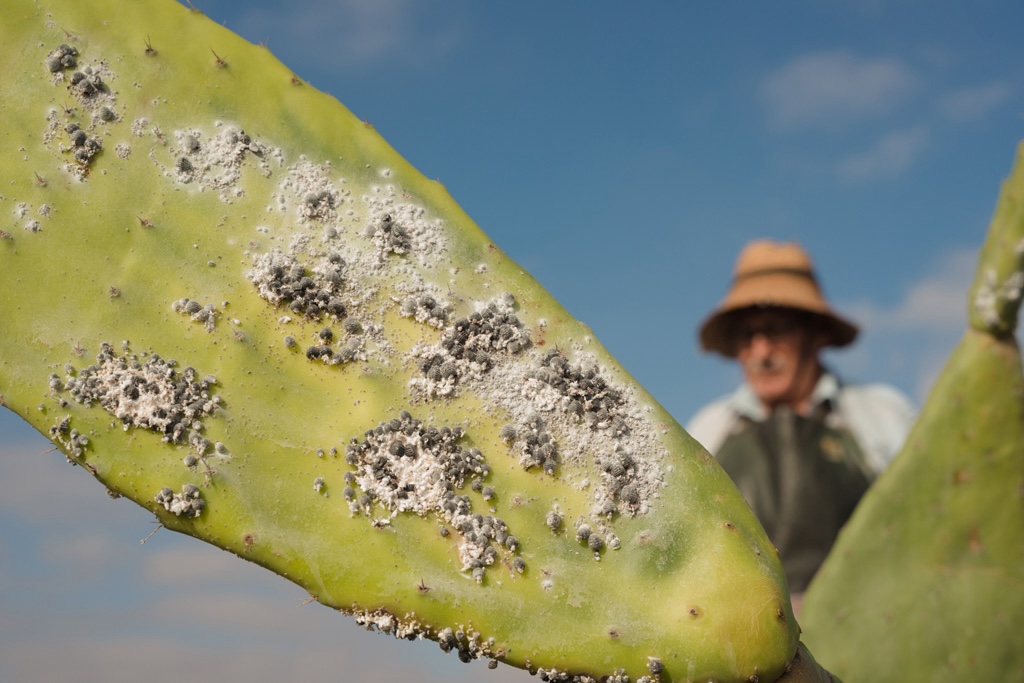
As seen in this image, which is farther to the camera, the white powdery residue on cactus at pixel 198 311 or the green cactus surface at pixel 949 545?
the green cactus surface at pixel 949 545

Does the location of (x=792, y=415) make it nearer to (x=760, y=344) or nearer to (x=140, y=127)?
(x=760, y=344)

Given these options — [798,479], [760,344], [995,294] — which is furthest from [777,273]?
[995,294]

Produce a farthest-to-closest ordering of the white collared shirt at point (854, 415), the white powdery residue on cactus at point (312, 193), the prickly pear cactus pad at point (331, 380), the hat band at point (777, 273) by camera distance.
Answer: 1. the hat band at point (777, 273)
2. the white collared shirt at point (854, 415)
3. the white powdery residue on cactus at point (312, 193)
4. the prickly pear cactus pad at point (331, 380)

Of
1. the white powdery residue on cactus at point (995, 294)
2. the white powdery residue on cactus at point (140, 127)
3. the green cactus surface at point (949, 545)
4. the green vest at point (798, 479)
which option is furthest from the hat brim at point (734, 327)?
the white powdery residue on cactus at point (140, 127)

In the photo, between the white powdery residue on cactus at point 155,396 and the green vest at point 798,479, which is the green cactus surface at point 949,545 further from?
the green vest at point 798,479

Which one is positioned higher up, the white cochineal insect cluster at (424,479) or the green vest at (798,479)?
the green vest at (798,479)

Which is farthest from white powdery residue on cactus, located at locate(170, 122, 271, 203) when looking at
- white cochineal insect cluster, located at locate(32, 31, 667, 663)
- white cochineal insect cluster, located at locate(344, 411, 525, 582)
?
white cochineal insect cluster, located at locate(344, 411, 525, 582)

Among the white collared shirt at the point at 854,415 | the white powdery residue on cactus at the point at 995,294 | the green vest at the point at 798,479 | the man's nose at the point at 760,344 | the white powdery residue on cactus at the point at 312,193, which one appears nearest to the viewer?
the white powdery residue on cactus at the point at 312,193

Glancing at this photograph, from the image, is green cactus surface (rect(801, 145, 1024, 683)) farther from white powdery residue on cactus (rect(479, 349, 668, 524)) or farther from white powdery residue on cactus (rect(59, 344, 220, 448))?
white powdery residue on cactus (rect(59, 344, 220, 448))
